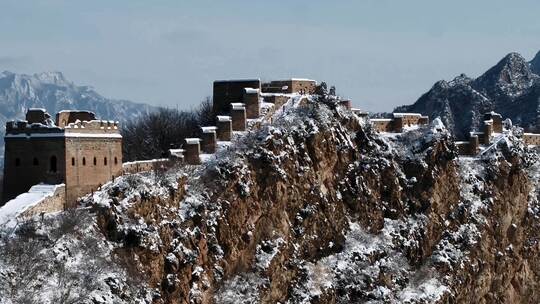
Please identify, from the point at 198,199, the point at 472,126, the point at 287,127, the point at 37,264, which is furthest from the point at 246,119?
the point at 472,126

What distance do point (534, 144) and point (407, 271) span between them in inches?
1203

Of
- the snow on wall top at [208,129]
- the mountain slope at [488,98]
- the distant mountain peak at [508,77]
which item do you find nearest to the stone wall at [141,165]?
the snow on wall top at [208,129]

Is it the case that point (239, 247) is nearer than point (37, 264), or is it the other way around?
point (37, 264)

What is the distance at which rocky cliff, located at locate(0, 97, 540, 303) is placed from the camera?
215ft

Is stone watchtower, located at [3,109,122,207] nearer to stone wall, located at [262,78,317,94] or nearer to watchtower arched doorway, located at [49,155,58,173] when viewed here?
watchtower arched doorway, located at [49,155,58,173]

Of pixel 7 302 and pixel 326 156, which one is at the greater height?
pixel 326 156

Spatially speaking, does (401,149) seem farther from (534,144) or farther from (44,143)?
(44,143)

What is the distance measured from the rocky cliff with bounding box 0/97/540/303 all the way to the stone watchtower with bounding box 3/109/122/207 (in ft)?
4.48

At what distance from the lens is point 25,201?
61.2 metres

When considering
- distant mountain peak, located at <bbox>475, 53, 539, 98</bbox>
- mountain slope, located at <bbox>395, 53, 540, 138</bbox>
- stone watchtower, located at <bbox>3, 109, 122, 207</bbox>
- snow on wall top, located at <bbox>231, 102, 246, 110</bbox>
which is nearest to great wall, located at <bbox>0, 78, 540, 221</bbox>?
stone watchtower, located at <bbox>3, 109, 122, 207</bbox>

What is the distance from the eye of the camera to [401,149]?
292 ft

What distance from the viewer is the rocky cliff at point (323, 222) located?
65438 millimetres

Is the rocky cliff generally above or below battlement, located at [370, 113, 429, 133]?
below

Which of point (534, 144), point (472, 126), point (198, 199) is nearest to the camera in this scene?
point (198, 199)
